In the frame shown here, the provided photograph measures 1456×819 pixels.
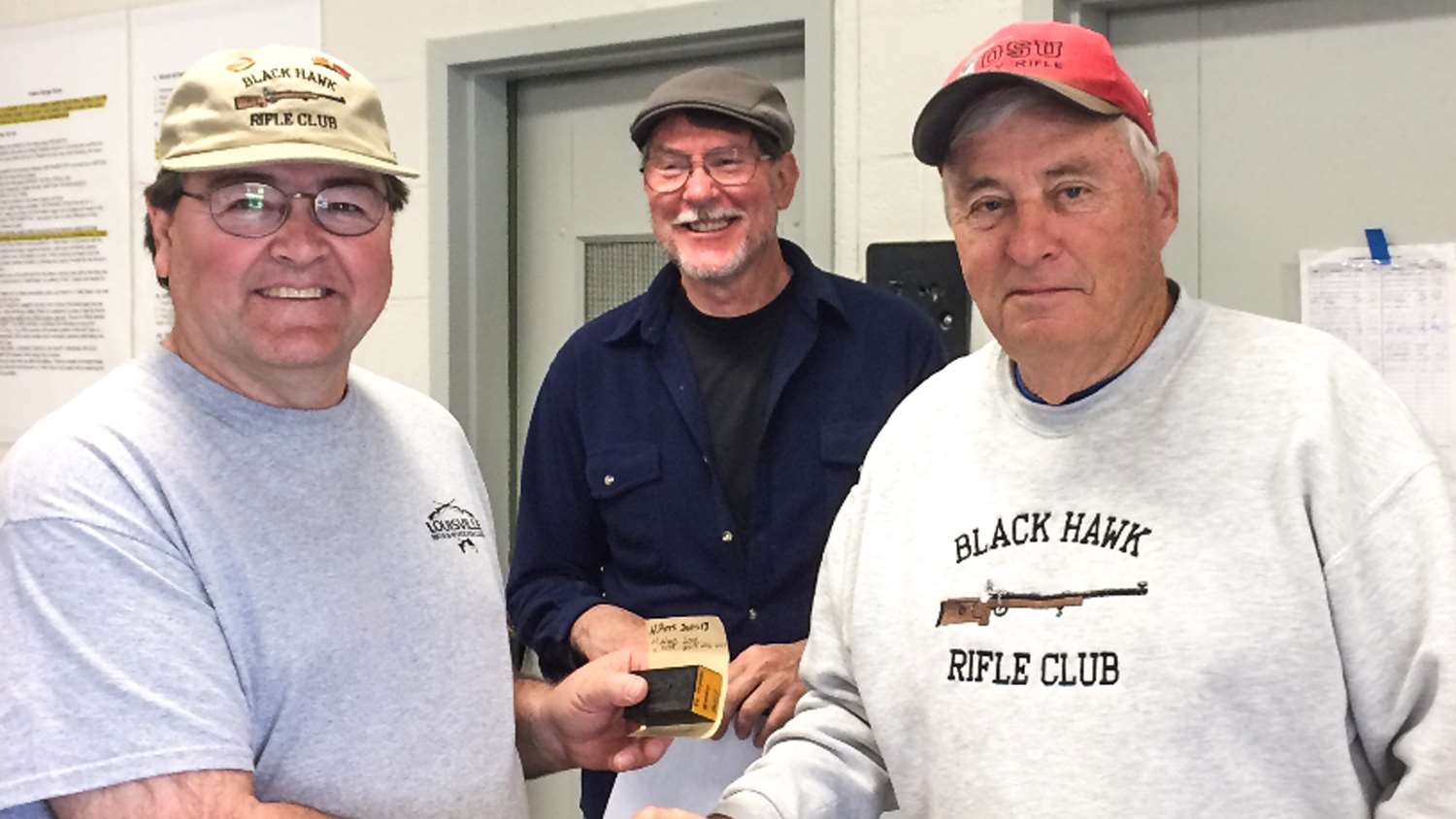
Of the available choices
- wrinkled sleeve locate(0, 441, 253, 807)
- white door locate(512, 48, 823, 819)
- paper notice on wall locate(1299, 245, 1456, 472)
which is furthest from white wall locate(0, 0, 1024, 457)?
wrinkled sleeve locate(0, 441, 253, 807)

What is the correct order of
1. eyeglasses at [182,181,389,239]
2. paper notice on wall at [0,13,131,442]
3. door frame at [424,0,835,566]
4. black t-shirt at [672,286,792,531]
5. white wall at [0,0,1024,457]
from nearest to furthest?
eyeglasses at [182,181,389,239] < black t-shirt at [672,286,792,531] < white wall at [0,0,1024,457] < door frame at [424,0,835,566] < paper notice on wall at [0,13,131,442]

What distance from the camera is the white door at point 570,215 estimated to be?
2.72 meters

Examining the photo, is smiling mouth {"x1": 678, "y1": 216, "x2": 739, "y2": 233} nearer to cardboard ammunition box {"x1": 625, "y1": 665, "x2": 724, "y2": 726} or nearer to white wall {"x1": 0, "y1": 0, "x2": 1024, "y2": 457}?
white wall {"x1": 0, "y1": 0, "x2": 1024, "y2": 457}

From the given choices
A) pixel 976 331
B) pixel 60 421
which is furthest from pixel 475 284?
pixel 60 421

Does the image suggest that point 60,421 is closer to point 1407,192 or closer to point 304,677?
point 304,677

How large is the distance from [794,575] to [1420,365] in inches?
40.5

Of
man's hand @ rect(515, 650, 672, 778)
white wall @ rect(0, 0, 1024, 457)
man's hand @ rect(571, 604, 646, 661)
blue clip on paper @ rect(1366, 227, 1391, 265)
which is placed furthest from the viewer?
white wall @ rect(0, 0, 1024, 457)

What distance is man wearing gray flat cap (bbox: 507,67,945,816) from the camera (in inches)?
72.9

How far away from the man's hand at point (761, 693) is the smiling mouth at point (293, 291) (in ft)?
2.39

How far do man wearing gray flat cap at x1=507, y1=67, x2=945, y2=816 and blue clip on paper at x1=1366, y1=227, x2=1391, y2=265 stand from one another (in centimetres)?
71

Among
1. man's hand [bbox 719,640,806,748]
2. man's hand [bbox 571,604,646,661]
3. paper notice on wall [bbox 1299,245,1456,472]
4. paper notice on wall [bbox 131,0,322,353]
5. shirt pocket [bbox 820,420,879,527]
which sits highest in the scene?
paper notice on wall [bbox 131,0,322,353]

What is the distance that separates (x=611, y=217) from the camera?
2.74 m

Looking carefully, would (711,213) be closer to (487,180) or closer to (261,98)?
(261,98)

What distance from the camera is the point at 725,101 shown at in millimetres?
1858
